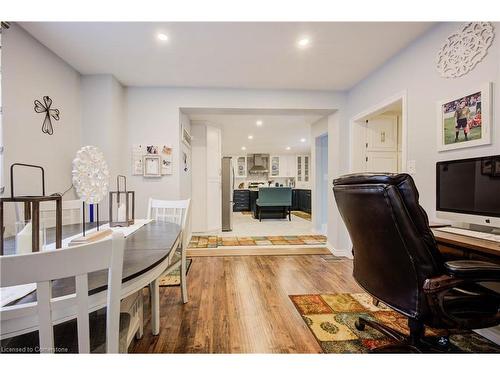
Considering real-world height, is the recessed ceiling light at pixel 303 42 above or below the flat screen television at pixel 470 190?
above

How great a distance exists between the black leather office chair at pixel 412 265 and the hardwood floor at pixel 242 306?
2.32ft

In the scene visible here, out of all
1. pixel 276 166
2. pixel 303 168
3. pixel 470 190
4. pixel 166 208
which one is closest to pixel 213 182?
pixel 166 208

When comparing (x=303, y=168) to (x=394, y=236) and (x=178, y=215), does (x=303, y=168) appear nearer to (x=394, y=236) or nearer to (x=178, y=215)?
(x=178, y=215)

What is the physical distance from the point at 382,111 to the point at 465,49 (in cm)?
104

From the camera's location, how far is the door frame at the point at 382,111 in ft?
7.55

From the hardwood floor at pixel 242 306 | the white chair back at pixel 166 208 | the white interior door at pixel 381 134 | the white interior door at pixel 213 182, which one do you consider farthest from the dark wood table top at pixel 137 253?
the white interior door at pixel 213 182

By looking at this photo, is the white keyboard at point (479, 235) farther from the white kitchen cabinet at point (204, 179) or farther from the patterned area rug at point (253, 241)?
the white kitchen cabinet at point (204, 179)

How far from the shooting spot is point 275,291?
7.54ft

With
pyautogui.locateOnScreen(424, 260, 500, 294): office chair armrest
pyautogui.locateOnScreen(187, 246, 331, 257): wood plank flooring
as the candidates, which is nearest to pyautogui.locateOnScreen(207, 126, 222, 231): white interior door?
pyautogui.locateOnScreen(187, 246, 331, 257): wood plank flooring

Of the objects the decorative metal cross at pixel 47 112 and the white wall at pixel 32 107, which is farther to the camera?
the decorative metal cross at pixel 47 112

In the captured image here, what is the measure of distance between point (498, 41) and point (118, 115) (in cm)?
363

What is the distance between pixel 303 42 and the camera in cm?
216
